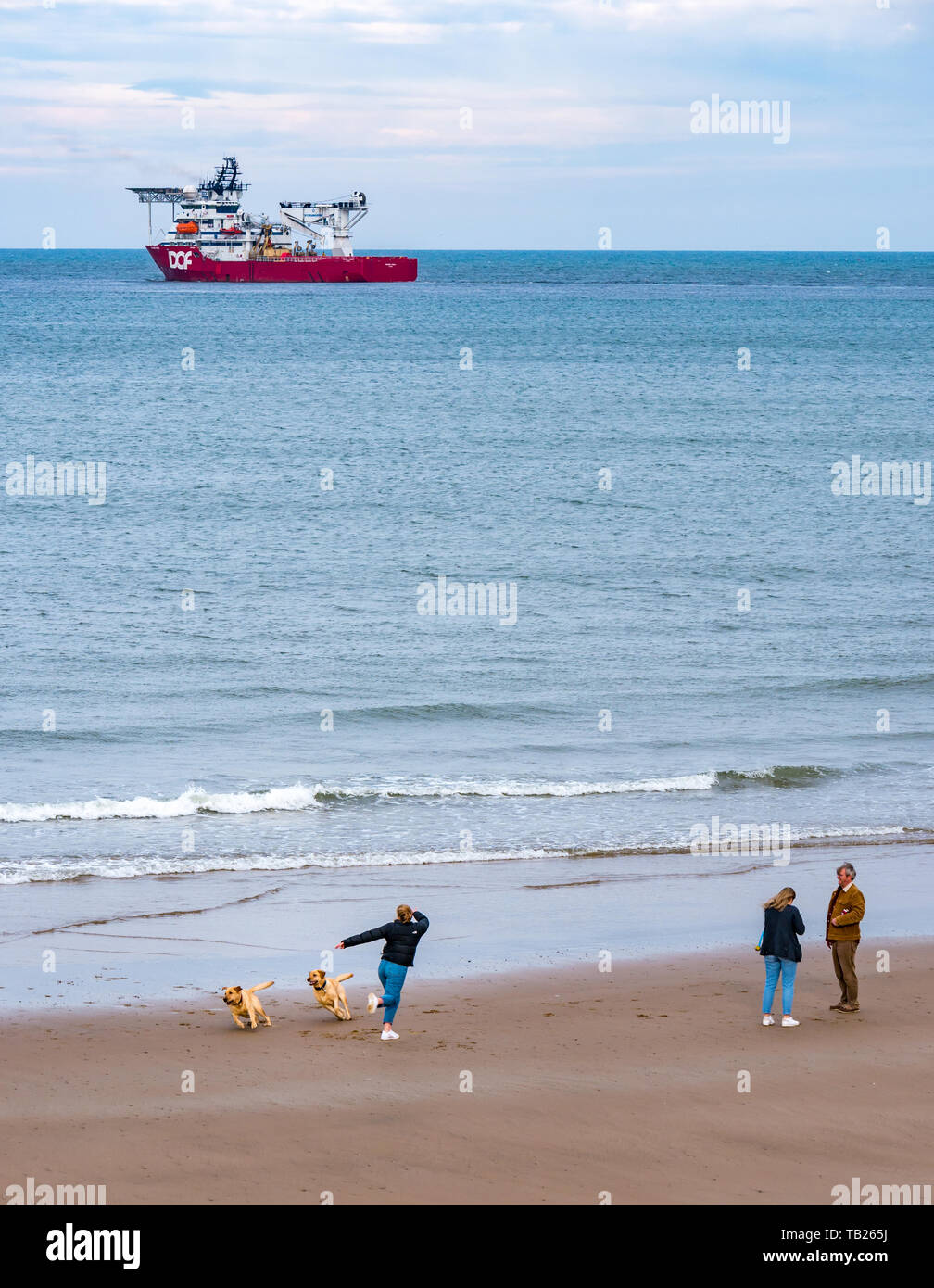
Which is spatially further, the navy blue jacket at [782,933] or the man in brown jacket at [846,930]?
the man in brown jacket at [846,930]

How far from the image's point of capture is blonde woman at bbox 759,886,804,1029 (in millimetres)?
11898

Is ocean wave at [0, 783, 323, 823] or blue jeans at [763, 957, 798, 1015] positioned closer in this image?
blue jeans at [763, 957, 798, 1015]

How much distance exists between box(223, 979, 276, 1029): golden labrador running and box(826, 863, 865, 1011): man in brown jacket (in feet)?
16.0

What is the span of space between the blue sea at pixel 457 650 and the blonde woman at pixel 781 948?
254 centimetres


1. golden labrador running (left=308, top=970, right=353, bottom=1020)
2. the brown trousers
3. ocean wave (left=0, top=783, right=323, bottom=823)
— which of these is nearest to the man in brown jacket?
the brown trousers

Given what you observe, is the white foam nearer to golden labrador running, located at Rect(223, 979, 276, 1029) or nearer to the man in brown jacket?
golden labrador running, located at Rect(223, 979, 276, 1029)

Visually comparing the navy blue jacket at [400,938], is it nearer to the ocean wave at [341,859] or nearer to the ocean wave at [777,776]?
the ocean wave at [341,859]

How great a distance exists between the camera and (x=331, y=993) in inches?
475

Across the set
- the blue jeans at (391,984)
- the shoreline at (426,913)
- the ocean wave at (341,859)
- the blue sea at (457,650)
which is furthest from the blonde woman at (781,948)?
the ocean wave at (341,859)

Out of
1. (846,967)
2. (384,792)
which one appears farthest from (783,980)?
(384,792)

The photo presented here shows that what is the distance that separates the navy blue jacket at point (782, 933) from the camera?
11.9 m

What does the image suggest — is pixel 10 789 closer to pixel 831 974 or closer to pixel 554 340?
pixel 831 974

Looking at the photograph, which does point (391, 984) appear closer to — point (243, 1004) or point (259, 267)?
point (243, 1004)
